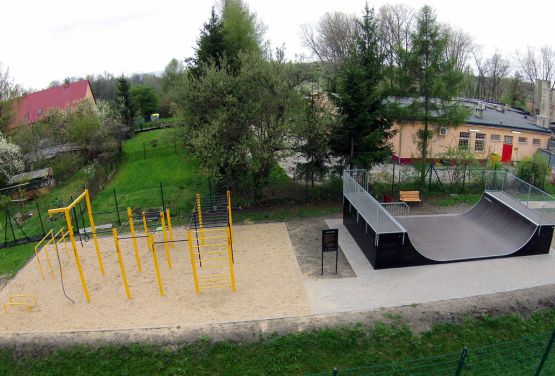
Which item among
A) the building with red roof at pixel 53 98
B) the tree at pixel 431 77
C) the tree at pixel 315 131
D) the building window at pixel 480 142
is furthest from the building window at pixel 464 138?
the building with red roof at pixel 53 98

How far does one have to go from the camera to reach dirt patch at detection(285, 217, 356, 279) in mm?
12438

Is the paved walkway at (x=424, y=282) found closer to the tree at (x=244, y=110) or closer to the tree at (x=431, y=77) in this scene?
the tree at (x=244, y=110)

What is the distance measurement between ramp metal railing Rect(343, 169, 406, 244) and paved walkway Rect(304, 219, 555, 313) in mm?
1354

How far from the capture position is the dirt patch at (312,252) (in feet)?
40.8

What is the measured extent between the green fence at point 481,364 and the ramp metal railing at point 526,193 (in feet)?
21.5

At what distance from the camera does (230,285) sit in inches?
468

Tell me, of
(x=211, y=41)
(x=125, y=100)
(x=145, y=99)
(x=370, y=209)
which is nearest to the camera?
(x=370, y=209)

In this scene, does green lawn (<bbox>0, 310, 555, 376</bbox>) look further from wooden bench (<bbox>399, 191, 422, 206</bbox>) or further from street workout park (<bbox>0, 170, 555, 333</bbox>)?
wooden bench (<bbox>399, 191, 422, 206</bbox>)

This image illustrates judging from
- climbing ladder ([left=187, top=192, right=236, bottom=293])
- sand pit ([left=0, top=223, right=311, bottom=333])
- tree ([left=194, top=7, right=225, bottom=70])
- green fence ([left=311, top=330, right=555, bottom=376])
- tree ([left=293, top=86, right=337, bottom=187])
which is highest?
tree ([left=194, top=7, right=225, bottom=70])

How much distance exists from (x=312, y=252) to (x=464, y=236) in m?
5.88

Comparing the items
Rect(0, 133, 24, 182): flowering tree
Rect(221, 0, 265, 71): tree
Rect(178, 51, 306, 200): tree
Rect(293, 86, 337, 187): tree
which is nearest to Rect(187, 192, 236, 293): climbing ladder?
Rect(178, 51, 306, 200): tree

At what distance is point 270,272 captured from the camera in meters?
12.6

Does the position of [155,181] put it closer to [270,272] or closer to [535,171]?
[270,272]

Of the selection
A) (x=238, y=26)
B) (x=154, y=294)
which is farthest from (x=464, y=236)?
(x=238, y=26)
